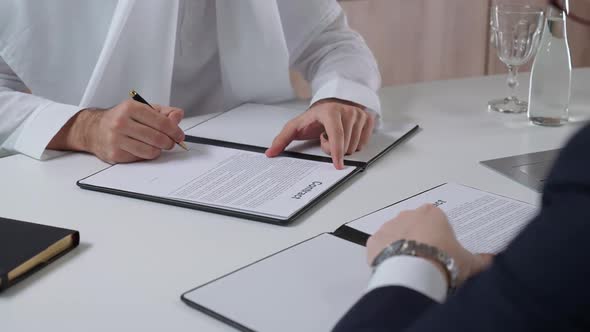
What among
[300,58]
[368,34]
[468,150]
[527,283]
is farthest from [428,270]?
[368,34]

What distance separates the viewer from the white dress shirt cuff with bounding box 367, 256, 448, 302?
2.25 ft

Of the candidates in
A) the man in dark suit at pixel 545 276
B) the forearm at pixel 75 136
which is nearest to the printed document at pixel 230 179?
the forearm at pixel 75 136

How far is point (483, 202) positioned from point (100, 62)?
0.80 m

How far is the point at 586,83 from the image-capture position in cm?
171

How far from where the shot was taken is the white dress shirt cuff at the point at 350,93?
4.57 feet

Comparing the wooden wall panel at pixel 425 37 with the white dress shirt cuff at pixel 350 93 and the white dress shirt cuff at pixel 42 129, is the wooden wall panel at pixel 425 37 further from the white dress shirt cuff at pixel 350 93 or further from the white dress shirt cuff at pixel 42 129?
the white dress shirt cuff at pixel 42 129

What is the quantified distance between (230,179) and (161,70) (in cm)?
49

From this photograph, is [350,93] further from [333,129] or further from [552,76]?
[552,76]

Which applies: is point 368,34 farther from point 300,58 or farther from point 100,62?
point 100,62

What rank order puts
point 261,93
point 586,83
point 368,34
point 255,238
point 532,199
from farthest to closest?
point 368,34
point 586,83
point 261,93
point 532,199
point 255,238

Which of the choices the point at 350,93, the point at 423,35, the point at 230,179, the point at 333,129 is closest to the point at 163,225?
the point at 230,179

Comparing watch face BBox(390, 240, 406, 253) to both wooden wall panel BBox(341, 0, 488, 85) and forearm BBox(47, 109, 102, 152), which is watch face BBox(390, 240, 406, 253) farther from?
wooden wall panel BBox(341, 0, 488, 85)

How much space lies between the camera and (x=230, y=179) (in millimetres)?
1099

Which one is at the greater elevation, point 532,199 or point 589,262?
point 589,262
